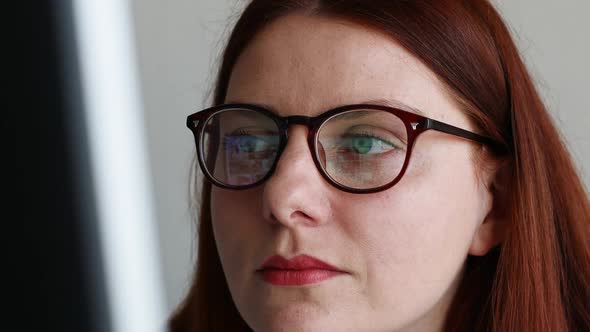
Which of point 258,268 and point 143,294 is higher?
point 258,268

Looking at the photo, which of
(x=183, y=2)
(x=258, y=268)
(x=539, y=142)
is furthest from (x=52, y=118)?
(x=539, y=142)

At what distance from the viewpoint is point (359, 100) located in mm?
1330

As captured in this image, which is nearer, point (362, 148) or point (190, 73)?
point (362, 148)

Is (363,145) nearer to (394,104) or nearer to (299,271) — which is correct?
(394,104)

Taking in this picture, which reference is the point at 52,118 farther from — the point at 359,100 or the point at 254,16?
the point at 359,100

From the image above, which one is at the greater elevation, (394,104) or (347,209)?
(394,104)

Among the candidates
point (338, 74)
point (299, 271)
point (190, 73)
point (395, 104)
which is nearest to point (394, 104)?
point (395, 104)

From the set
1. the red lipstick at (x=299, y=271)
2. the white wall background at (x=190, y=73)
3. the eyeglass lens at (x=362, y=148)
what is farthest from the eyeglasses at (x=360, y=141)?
the white wall background at (x=190, y=73)

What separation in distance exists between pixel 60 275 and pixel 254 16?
1000 mm

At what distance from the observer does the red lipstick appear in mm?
1314

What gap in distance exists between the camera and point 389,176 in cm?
132

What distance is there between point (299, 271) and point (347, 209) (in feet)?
0.44

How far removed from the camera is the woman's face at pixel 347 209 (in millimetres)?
1312

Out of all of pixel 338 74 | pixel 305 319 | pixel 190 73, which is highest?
pixel 190 73
